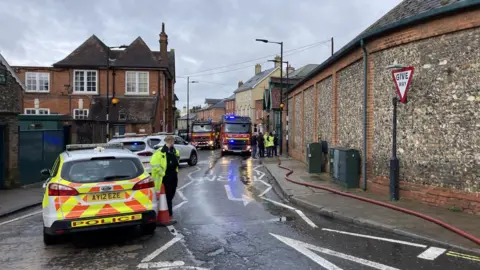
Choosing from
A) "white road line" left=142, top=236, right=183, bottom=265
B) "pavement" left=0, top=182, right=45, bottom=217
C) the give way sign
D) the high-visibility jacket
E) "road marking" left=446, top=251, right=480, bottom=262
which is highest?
the give way sign

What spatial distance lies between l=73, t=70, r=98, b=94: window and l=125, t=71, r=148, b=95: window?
285 cm

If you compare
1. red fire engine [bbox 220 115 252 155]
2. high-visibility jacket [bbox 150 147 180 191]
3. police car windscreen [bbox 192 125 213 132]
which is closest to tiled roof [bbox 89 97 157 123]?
red fire engine [bbox 220 115 252 155]

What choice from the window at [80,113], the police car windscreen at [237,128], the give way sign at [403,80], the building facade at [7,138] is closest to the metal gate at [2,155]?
the building facade at [7,138]

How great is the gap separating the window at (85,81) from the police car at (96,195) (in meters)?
30.2

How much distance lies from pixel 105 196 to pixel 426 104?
7.73 metres

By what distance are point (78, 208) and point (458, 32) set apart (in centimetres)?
877

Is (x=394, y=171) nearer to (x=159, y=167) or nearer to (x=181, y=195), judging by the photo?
(x=159, y=167)

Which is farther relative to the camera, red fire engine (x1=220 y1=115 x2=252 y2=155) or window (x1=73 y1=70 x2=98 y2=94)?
window (x1=73 y1=70 x2=98 y2=94)

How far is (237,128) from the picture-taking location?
31.7 metres

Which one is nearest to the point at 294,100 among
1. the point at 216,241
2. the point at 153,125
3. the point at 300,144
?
the point at 300,144

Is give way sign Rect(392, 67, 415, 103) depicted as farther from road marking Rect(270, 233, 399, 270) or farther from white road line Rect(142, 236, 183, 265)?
white road line Rect(142, 236, 183, 265)

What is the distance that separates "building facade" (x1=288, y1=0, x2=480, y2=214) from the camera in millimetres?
8695

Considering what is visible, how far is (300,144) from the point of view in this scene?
2459cm

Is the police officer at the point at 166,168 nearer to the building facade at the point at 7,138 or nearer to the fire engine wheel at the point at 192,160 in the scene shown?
the building facade at the point at 7,138
